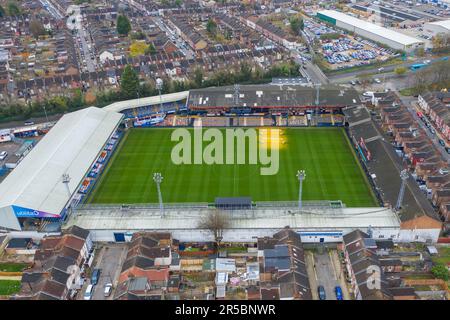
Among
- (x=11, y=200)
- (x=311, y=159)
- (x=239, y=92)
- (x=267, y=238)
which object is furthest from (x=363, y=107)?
(x=11, y=200)

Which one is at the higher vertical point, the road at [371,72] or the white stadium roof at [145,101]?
the road at [371,72]

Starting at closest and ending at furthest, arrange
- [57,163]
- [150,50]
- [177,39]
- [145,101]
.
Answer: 1. [57,163]
2. [145,101]
3. [150,50]
4. [177,39]

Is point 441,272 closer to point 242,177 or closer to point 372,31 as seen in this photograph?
point 242,177

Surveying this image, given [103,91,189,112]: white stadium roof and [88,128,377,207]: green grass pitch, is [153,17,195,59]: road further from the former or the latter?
[88,128,377,207]: green grass pitch

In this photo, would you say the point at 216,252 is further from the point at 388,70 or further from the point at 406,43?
the point at 406,43

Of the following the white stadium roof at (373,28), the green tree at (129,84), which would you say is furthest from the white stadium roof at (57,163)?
the white stadium roof at (373,28)

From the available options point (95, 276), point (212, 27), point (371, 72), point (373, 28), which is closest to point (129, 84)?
point (95, 276)

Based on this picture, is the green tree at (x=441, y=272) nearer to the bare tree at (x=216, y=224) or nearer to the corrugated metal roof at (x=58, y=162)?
the bare tree at (x=216, y=224)
